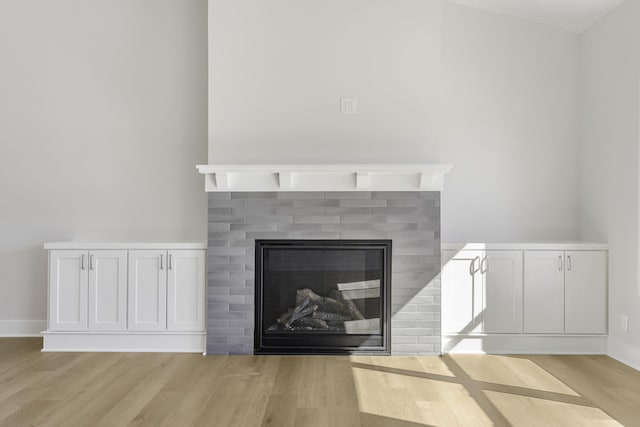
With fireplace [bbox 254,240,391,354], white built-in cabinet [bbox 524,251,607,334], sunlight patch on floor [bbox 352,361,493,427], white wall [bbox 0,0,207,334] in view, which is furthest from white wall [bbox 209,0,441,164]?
sunlight patch on floor [bbox 352,361,493,427]

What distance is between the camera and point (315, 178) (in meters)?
3.86

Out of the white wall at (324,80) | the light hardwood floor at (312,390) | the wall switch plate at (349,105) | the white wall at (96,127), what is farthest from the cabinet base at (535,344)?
the white wall at (96,127)

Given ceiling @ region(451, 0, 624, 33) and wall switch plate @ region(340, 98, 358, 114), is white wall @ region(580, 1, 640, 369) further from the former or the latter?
wall switch plate @ region(340, 98, 358, 114)

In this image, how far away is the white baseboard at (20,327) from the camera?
441cm

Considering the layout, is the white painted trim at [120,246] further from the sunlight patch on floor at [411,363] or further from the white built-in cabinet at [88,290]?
the sunlight patch on floor at [411,363]

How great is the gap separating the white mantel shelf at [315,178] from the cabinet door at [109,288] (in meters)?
0.94

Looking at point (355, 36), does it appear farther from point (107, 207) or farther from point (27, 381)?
point (27, 381)

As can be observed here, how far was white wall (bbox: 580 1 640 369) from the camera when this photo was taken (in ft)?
11.7

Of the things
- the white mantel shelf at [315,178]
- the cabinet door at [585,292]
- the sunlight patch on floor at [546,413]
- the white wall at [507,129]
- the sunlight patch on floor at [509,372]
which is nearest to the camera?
the sunlight patch on floor at [546,413]

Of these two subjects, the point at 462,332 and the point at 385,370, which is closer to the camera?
the point at 385,370

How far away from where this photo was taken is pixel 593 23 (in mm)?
4129

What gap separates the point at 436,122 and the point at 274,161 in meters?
1.33

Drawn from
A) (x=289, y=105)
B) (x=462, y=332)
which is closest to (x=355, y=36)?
(x=289, y=105)

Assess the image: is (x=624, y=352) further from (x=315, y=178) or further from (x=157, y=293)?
(x=157, y=293)
